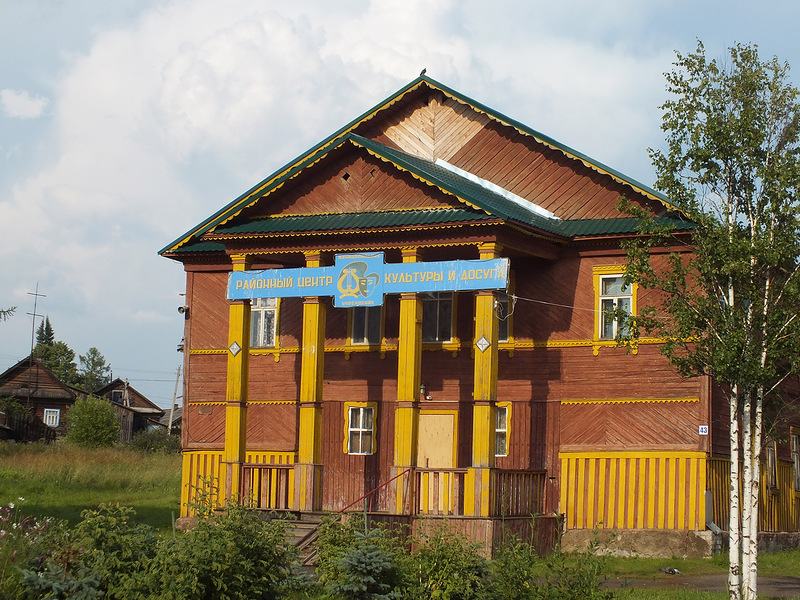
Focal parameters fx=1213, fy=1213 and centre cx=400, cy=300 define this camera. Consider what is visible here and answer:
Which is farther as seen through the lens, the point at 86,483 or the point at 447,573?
the point at 86,483

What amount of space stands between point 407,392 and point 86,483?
1798 cm

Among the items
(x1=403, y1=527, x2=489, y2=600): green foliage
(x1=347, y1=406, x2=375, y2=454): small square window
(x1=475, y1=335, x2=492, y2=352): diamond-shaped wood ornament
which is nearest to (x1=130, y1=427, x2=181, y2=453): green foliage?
(x1=347, y1=406, x2=375, y2=454): small square window

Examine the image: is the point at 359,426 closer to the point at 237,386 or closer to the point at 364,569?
the point at 237,386

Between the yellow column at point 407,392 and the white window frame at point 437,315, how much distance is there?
237 centimetres

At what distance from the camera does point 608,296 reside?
84.0 feet

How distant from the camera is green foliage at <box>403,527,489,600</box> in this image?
1378 cm

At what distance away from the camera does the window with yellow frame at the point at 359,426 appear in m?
27.5

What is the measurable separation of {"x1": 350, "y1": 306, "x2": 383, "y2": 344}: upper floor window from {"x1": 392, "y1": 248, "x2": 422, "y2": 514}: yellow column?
3.20 metres

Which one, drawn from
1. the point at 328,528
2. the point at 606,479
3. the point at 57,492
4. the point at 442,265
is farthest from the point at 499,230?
the point at 57,492

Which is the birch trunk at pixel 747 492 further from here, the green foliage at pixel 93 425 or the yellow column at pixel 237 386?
the green foliage at pixel 93 425

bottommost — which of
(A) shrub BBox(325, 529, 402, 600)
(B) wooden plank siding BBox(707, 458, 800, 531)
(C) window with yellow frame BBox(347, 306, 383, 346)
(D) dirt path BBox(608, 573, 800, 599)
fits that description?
(D) dirt path BBox(608, 573, 800, 599)

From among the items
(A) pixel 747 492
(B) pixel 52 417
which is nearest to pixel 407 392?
(A) pixel 747 492

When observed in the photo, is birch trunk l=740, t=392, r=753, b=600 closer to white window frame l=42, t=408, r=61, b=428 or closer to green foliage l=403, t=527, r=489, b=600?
green foliage l=403, t=527, r=489, b=600

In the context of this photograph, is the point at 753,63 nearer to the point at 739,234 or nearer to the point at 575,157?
the point at 739,234
